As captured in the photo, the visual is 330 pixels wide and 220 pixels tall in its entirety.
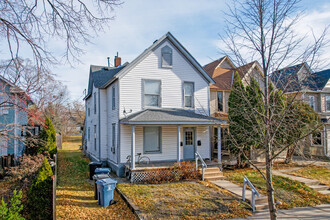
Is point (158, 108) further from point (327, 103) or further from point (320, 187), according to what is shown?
point (327, 103)

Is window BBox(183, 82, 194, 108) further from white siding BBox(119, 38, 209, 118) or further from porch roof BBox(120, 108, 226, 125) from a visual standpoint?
porch roof BBox(120, 108, 226, 125)

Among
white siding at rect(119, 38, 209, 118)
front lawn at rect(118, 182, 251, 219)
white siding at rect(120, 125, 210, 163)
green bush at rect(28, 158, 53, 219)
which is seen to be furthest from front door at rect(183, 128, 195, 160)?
green bush at rect(28, 158, 53, 219)

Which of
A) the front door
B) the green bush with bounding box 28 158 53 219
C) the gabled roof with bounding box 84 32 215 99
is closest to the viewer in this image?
the green bush with bounding box 28 158 53 219

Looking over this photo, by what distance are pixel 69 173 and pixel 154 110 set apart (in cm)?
650

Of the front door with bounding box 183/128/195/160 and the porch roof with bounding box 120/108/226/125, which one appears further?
the front door with bounding box 183/128/195/160

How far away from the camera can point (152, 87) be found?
48.4 feet

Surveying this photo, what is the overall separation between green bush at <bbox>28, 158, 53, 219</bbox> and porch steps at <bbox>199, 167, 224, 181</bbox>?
314 inches

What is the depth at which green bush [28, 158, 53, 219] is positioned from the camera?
22.4ft

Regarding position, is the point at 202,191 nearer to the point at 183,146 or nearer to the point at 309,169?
the point at 183,146

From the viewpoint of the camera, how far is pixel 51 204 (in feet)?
22.8

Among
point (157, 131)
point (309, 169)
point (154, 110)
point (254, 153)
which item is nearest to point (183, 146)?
point (157, 131)

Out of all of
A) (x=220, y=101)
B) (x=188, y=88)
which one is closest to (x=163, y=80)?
(x=188, y=88)

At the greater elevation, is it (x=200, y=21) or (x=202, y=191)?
(x=200, y=21)

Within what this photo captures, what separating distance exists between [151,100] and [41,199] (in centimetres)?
899
